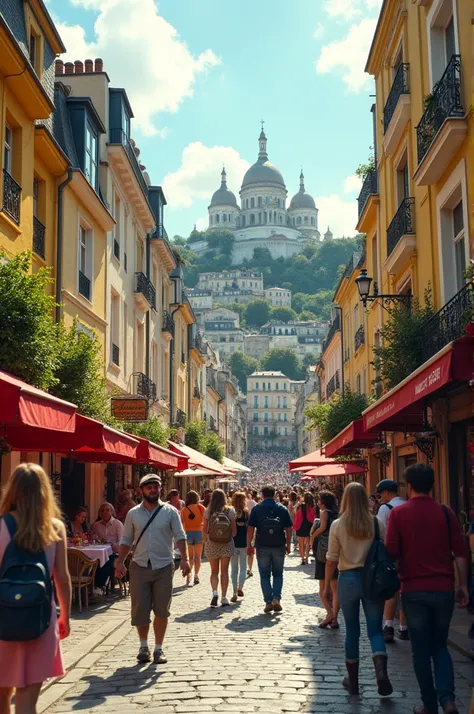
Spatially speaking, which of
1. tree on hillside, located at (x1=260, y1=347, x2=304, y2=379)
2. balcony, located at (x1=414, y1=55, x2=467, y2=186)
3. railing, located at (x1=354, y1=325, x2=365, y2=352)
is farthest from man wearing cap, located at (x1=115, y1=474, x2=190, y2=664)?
tree on hillside, located at (x1=260, y1=347, x2=304, y2=379)

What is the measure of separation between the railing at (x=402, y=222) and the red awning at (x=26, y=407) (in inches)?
404

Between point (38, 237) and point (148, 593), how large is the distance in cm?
956

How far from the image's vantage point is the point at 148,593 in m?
8.88

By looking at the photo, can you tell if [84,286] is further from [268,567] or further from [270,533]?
[268,567]

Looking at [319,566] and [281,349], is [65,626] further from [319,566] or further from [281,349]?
[281,349]

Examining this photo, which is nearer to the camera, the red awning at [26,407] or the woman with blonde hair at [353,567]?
the woman with blonde hair at [353,567]

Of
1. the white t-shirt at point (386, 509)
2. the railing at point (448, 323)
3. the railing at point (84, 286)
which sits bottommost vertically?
the white t-shirt at point (386, 509)

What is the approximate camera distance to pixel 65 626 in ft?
17.6

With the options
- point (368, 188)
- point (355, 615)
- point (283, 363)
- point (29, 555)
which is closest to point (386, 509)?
point (355, 615)

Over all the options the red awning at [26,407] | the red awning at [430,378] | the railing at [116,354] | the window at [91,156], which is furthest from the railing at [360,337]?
the red awning at [26,407]

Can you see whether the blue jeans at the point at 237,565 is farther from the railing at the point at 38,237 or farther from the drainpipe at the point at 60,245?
the railing at the point at 38,237

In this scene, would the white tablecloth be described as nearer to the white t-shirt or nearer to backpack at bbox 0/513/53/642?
the white t-shirt

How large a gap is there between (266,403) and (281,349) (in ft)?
94.6

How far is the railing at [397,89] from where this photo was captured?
17359mm
